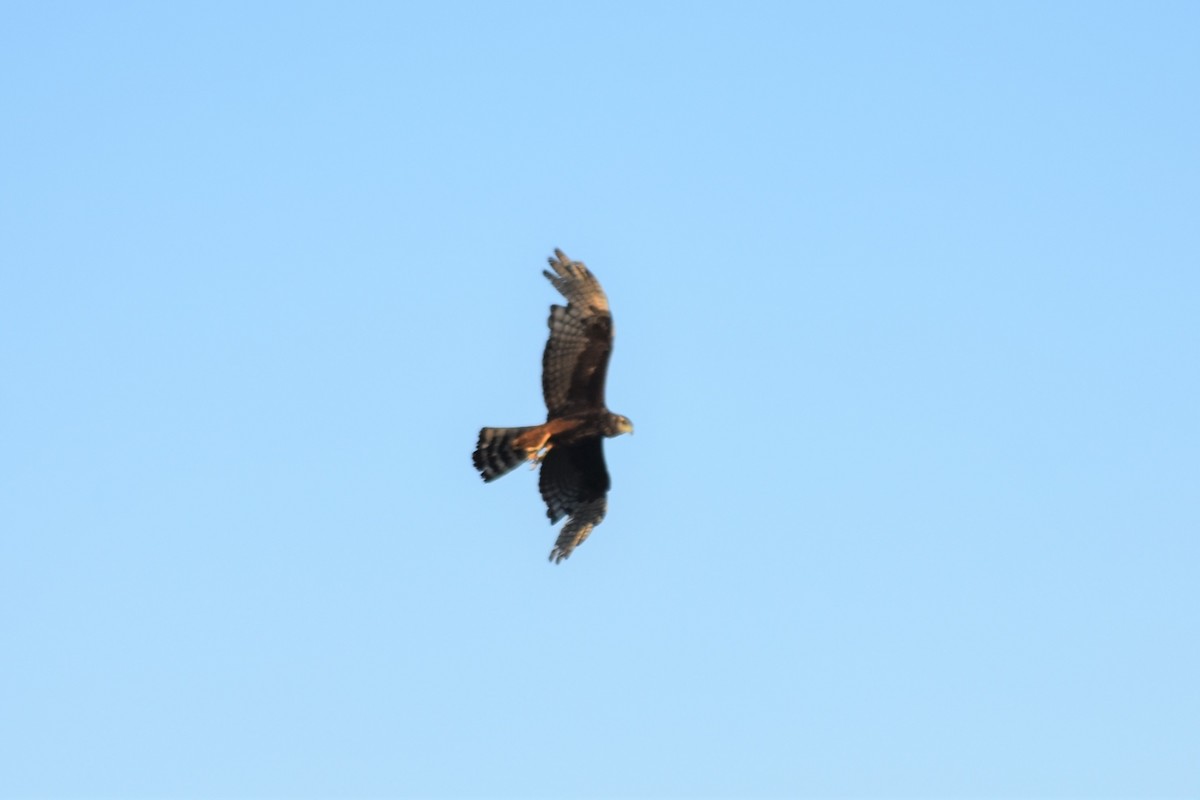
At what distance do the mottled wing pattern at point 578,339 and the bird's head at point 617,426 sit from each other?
25 cm

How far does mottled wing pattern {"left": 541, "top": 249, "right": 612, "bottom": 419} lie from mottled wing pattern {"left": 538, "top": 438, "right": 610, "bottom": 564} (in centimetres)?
Result: 96

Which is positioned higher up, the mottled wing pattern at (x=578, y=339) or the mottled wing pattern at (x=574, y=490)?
the mottled wing pattern at (x=578, y=339)

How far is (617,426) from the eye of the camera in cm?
3847

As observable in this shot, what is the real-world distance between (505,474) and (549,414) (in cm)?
94

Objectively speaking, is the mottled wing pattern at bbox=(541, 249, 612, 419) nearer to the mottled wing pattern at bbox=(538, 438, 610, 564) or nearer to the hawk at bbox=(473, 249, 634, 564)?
the hawk at bbox=(473, 249, 634, 564)

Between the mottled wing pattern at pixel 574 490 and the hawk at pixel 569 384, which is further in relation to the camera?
the mottled wing pattern at pixel 574 490

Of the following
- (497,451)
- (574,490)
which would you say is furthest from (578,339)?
(574,490)

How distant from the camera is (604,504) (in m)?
39.6

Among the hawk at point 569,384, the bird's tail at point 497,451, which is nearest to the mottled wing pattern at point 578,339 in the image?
the hawk at point 569,384

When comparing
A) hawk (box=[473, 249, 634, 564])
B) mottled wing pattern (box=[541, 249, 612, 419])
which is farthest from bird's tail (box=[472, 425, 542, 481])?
mottled wing pattern (box=[541, 249, 612, 419])

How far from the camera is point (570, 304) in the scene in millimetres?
38375

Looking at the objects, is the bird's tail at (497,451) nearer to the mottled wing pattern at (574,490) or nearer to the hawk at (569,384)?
the hawk at (569,384)

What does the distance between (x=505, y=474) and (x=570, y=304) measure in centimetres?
228

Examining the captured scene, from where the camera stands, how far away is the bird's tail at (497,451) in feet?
126
